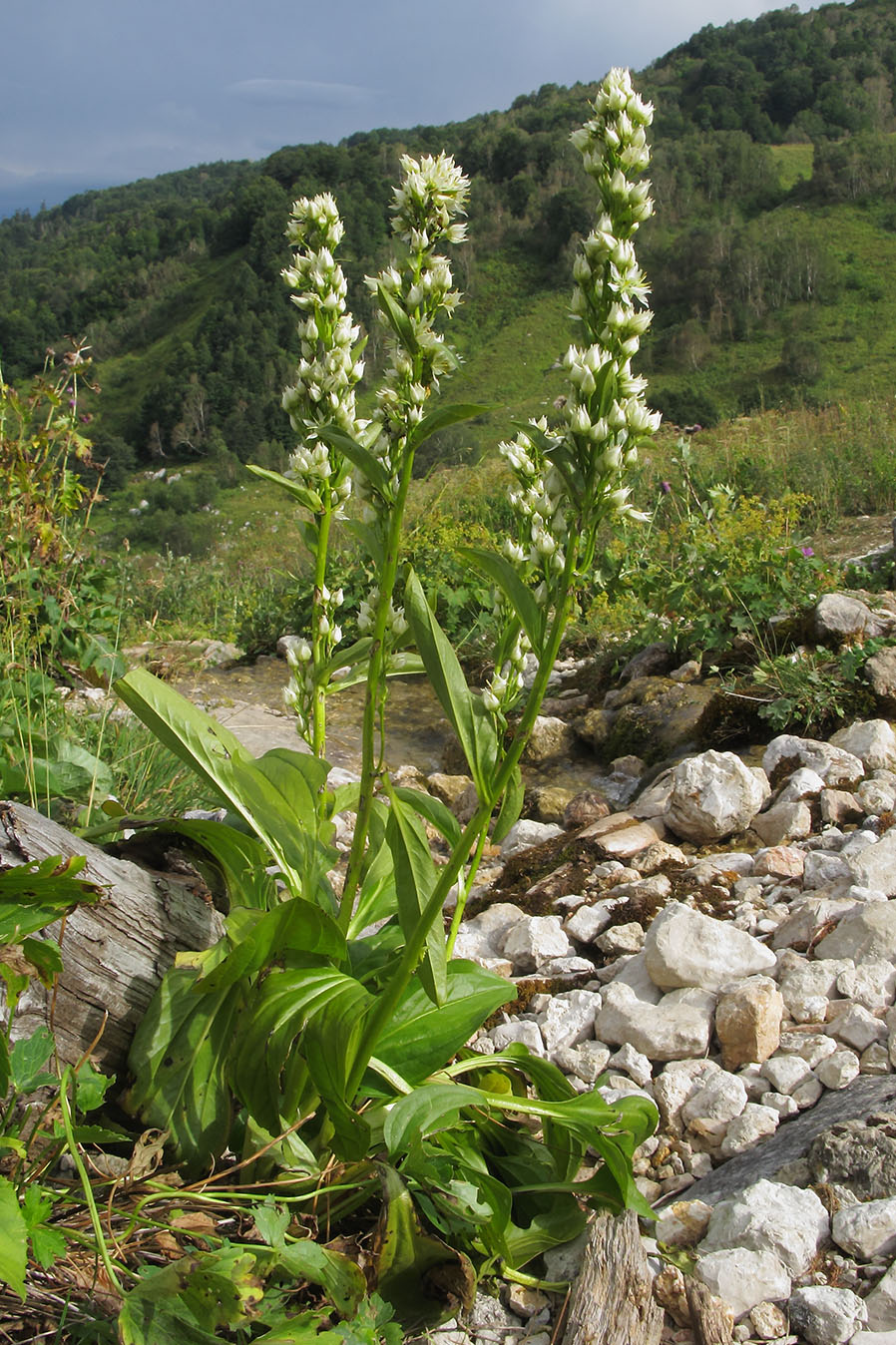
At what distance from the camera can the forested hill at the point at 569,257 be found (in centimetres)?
5344

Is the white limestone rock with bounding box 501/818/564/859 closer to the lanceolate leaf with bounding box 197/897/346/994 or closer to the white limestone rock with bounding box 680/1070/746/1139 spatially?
the white limestone rock with bounding box 680/1070/746/1139

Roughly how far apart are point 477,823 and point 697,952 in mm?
1452

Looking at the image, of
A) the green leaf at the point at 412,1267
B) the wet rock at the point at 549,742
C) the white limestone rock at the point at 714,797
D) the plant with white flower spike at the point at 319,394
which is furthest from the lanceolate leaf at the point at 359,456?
the wet rock at the point at 549,742

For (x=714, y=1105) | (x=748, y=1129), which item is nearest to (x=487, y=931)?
(x=714, y=1105)

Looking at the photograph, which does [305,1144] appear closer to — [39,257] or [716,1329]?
[716,1329]

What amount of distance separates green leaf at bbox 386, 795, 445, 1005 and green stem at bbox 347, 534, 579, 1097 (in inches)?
0.8

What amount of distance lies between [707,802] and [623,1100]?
204 cm

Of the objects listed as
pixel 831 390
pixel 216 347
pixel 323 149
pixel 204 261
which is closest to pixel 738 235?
pixel 831 390

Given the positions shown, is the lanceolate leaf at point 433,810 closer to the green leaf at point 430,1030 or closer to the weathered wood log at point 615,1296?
the green leaf at point 430,1030

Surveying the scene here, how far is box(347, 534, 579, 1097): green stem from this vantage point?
1.71m

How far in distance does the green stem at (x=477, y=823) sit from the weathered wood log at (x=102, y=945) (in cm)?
59

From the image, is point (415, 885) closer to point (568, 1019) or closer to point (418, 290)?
point (418, 290)

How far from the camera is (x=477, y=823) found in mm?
1771

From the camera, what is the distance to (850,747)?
438 cm
